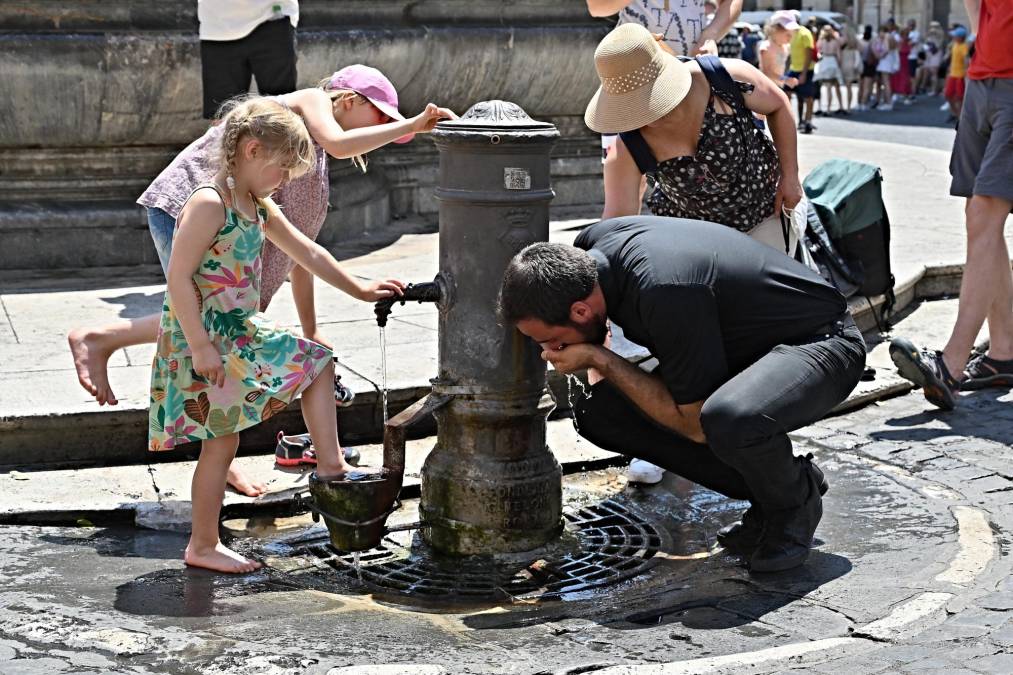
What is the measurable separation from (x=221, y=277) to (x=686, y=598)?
155 centimetres

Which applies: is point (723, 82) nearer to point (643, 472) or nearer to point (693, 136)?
point (693, 136)

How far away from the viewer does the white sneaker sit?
5098mm

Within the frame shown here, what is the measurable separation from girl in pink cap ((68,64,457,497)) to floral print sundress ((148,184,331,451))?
1.34ft

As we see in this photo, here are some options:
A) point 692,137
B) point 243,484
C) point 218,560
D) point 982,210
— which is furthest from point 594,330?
point 982,210

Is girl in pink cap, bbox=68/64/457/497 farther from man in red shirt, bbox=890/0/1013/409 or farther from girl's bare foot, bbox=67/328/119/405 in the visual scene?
man in red shirt, bbox=890/0/1013/409

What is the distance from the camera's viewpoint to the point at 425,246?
27.5 feet

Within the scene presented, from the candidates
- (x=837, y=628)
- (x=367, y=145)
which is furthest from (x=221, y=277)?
(x=837, y=628)

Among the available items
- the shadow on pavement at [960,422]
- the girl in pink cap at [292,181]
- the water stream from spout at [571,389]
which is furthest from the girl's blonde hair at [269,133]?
the shadow on pavement at [960,422]

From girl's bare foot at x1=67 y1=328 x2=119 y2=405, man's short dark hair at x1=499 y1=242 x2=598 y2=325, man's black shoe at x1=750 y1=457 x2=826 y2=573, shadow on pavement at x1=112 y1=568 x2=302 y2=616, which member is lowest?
shadow on pavement at x1=112 y1=568 x2=302 y2=616

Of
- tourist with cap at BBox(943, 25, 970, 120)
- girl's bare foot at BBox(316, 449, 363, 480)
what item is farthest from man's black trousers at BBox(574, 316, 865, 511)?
tourist with cap at BBox(943, 25, 970, 120)

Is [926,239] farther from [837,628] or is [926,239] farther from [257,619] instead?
[257,619]

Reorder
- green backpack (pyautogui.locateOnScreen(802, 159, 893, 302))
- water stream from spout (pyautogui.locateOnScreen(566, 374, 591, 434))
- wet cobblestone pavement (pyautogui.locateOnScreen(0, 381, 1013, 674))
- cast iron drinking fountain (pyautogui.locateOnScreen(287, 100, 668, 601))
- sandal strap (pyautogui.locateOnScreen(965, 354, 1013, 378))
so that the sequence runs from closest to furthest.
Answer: wet cobblestone pavement (pyautogui.locateOnScreen(0, 381, 1013, 674))
cast iron drinking fountain (pyautogui.locateOnScreen(287, 100, 668, 601))
water stream from spout (pyautogui.locateOnScreen(566, 374, 591, 434))
sandal strap (pyautogui.locateOnScreen(965, 354, 1013, 378))
green backpack (pyautogui.locateOnScreen(802, 159, 893, 302))

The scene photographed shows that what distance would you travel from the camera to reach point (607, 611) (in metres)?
4.04

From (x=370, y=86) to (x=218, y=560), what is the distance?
1699mm
